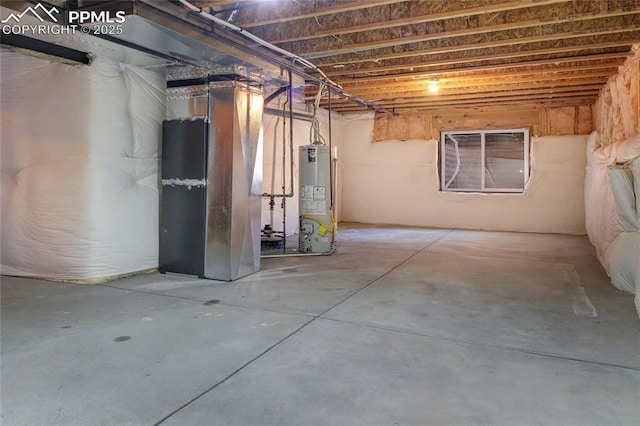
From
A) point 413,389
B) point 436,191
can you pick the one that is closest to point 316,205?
point 413,389

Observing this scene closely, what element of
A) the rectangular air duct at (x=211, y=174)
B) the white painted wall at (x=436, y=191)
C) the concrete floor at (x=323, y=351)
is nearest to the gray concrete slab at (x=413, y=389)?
the concrete floor at (x=323, y=351)

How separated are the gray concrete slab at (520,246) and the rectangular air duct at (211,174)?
2950mm

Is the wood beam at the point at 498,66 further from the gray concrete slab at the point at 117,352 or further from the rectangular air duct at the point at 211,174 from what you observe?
the gray concrete slab at the point at 117,352

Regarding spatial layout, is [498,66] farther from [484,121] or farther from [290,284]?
[290,284]

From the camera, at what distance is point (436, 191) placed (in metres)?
8.55

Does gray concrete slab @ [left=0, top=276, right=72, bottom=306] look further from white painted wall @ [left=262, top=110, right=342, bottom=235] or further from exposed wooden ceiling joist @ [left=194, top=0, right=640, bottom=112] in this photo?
white painted wall @ [left=262, top=110, right=342, bottom=235]

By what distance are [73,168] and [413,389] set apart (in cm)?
346

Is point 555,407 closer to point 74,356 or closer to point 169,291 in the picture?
point 74,356

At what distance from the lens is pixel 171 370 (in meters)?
2.07

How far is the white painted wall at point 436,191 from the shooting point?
7582 mm

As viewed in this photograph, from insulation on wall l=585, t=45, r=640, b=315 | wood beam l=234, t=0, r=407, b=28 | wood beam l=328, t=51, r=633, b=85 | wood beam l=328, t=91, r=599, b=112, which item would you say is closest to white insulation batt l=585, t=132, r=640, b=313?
insulation on wall l=585, t=45, r=640, b=315

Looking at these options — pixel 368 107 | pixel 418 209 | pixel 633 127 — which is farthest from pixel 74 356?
pixel 418 209

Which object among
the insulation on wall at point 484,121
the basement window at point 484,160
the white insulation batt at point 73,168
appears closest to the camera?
the white insulation batt at point 73,168

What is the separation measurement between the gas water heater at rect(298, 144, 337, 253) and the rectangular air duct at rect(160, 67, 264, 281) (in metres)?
1.30
